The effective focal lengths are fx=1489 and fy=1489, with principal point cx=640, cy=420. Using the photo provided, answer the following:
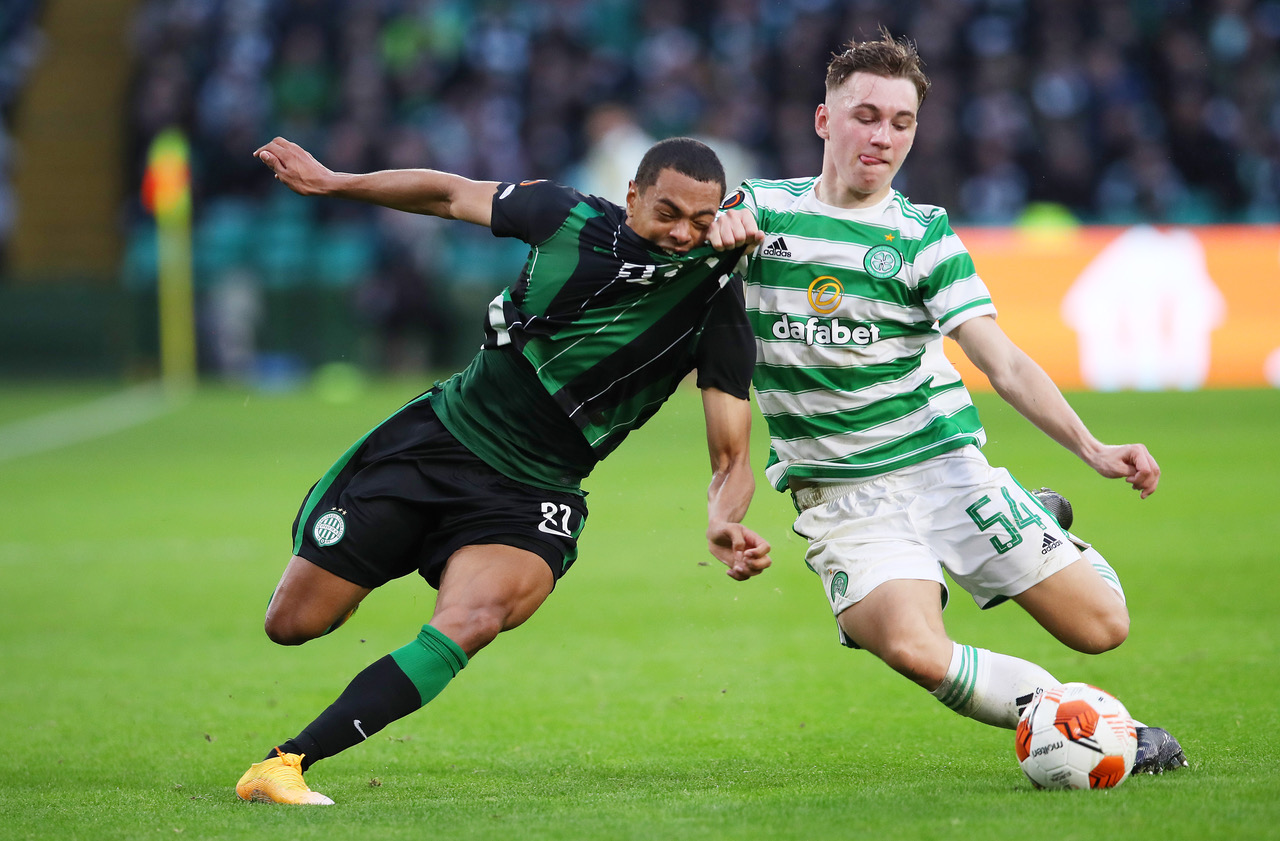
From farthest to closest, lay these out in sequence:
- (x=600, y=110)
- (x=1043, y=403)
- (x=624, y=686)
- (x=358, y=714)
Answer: (x=600, y=110) → (x=624, y=686) → (x=358, y=714) → (x=1043, y=403)

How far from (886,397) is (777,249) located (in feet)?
1.87

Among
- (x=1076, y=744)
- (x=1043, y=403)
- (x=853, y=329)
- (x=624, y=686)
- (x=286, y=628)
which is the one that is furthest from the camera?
(x=624, y=686)

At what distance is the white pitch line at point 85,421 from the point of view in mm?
14898

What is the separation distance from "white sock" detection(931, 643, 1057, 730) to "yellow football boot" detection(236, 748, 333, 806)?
1813mm

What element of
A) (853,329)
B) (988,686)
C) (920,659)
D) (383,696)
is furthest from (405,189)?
(988,686)

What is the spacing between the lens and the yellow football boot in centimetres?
422

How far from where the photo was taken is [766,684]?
242 inches

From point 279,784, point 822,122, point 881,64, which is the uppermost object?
point 881,64

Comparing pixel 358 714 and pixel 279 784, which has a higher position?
pixel 358 714

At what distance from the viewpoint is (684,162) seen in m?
4.31

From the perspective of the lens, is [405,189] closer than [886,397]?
No

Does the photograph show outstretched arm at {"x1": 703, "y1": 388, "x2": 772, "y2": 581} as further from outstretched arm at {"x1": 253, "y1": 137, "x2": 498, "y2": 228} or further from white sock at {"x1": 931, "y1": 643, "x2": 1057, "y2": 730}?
outstretched arm at {"x1": 253, "y1": 137, "x2": 498, "y2": 228}

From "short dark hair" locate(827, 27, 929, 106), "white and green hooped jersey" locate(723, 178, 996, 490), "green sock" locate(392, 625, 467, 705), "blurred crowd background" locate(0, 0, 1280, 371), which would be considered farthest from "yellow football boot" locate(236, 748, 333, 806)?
"blurred crowd background" locate(0, 0, 1280, 371)

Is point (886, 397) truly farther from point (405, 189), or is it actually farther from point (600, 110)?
point (600, 110)
